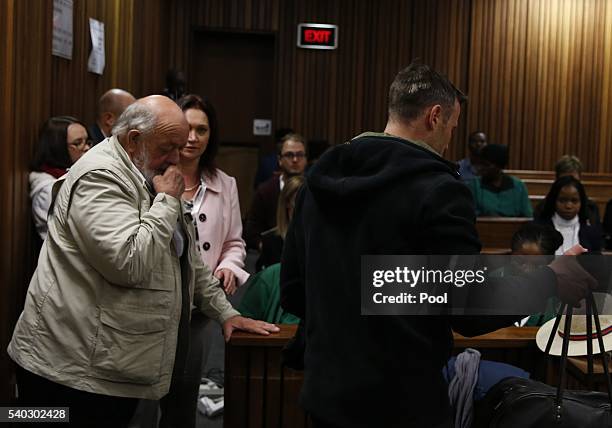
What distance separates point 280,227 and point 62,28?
137 cm

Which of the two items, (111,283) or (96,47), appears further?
(96,47)

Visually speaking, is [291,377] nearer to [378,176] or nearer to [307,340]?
[307,340]

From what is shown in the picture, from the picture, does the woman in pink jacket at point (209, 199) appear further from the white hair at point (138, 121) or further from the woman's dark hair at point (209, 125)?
the white hair at point (138, 121)

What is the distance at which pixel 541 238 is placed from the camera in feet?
11.7

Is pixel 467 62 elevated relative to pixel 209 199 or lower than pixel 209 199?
elevated

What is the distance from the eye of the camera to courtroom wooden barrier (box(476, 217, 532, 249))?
520 cm

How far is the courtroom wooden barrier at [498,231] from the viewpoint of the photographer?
520 cm

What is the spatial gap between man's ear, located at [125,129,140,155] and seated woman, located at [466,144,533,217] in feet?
14.2

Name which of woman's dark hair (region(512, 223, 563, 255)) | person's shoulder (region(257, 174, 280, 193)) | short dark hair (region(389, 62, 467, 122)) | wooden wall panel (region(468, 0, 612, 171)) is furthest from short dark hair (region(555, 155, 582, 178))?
short dark hair (region(389, 62, 467, 122))

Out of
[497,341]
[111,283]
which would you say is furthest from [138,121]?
[497,341]

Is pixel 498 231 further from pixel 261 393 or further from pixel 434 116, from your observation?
pixel 434 116

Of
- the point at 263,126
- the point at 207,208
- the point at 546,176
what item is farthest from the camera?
the point at 263,126

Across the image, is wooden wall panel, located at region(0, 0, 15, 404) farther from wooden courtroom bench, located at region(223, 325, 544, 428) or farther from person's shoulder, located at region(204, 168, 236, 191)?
wooden courtroom bench, located at region(223, 325, 544, 428)

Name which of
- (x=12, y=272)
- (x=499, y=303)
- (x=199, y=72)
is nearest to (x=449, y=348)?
(x=499, y=303)
